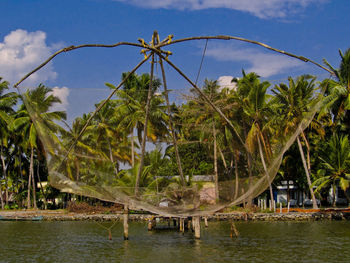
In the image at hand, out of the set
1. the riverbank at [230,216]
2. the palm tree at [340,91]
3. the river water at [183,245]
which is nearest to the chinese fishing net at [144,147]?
the river water at [183,245]

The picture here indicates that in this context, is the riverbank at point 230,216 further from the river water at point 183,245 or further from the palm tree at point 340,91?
the palm tree at point 340,91

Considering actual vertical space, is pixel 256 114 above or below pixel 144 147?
above

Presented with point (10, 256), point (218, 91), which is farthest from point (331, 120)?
point (10, 256)

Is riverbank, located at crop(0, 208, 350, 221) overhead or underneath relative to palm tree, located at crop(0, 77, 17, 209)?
underneath

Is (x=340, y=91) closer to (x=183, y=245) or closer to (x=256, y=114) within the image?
(x=256, y=114)

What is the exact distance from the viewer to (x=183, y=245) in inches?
660

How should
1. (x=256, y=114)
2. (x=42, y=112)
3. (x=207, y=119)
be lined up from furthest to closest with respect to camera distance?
(x=256, y=114)
(x=207, y=119)
(x=42, y=112)

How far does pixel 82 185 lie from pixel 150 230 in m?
12.0

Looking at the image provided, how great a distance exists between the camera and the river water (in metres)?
14.0

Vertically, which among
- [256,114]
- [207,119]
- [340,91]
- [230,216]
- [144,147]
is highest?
[340,91]

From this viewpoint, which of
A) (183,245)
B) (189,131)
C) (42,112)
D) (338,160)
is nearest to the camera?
(42,112)

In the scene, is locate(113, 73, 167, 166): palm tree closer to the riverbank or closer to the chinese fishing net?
the chinese fishing net

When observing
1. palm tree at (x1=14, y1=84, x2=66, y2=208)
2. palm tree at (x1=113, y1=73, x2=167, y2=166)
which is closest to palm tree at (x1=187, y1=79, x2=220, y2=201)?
palm tree at (x1=113, y1=73, x2=167, y2=166)

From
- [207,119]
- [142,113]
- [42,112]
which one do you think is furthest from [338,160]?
[42,112]
